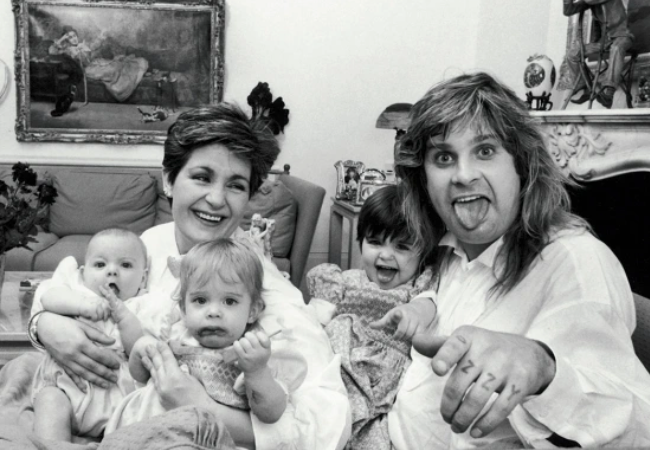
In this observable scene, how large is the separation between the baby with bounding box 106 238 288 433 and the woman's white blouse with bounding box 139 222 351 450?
0.03 m

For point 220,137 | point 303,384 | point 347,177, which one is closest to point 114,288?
point 220,137

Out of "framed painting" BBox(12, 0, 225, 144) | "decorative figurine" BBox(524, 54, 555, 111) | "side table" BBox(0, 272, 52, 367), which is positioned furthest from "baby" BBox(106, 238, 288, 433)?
"framed painting" BBox(12, 0, 225, 144)

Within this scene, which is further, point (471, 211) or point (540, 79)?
point (540, 79)

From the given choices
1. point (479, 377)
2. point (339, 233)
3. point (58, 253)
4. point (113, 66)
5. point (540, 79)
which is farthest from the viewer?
point (339, 233)

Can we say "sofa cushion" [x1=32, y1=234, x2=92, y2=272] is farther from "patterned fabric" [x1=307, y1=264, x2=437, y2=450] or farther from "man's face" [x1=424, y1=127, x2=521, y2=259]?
"man's face" [x1=424, y1=127, x2=521, y2=259]

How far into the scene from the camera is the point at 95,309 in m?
1.62

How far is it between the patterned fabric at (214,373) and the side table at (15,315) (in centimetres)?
125

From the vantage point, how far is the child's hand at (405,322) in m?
1.38

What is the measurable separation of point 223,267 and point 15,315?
1.63 metres

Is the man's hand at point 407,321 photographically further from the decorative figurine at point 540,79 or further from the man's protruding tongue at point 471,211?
the decorative figurine at point 540,79

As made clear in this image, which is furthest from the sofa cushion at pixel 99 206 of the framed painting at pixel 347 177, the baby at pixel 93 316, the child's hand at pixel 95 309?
the child's hand at pixel 95 309

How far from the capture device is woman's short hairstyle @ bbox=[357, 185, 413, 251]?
6.15ft

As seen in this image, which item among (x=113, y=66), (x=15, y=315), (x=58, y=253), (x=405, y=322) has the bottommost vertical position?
(x=58, y=253)

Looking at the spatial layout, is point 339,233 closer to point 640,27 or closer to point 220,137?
point 640,27
